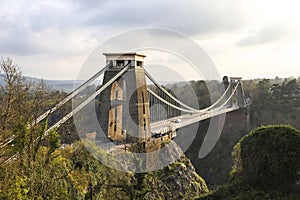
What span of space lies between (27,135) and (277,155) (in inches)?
235

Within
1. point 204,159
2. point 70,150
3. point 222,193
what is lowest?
point 204,159

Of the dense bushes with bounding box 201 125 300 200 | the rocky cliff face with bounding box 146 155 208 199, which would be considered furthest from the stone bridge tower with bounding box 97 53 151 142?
the dense bushes with bounding box 201 125 300 200

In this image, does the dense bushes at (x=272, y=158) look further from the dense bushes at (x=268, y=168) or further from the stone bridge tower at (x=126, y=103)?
the stone bridge tower at (x=126, y=103)

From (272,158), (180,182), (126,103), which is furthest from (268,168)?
(126,103)

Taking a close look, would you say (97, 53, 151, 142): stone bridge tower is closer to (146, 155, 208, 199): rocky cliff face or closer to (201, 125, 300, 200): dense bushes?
(146, 155, 208, 199): rocky cliff face

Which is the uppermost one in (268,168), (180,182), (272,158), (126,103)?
(126,103)

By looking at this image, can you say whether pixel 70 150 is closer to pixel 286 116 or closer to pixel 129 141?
pixel 129 141

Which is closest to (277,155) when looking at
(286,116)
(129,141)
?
(129,141)

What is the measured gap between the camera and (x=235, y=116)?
25.4 metres

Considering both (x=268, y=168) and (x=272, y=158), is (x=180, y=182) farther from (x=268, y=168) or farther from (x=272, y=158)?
(x=272, y=158)

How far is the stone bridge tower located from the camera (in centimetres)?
1012

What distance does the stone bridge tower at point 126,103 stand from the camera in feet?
33.2

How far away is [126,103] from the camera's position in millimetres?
10625

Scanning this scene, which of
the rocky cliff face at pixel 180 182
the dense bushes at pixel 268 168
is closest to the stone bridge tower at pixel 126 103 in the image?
the rocky cliff face at pixel 180 182
